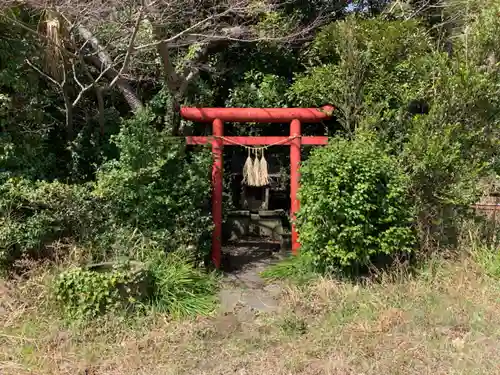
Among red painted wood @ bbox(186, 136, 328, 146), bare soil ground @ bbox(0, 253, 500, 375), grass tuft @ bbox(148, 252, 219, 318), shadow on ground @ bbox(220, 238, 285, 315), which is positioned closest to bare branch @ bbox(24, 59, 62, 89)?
red painted wood @ bbox(186, 136, 328, 146)

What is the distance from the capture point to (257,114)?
7.09 meters

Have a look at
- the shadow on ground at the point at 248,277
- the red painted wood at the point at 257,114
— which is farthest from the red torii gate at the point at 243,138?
the shadow on ground at the point at 248,277

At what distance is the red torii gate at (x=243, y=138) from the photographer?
6.86 meters

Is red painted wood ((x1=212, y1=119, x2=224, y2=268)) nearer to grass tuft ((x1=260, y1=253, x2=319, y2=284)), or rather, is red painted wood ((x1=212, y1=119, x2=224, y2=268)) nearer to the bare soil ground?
grass tuft ((x1=260, y1=253, x2=319, y2=284))

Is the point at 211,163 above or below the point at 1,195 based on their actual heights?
above

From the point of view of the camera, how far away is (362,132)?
658 cm

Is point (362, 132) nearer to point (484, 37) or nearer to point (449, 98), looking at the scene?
point (449, 98)

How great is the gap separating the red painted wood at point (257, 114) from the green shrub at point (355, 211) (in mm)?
1296

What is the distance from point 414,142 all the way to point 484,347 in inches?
107

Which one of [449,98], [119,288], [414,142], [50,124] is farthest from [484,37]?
[50,124]

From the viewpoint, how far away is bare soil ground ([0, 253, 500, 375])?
415 cm

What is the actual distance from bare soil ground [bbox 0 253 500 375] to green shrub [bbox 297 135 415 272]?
385mm

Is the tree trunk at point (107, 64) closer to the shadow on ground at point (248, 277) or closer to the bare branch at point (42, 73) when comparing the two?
the bare branch at point (42, 73)

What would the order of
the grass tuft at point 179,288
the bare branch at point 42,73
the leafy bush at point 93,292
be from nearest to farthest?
the leafy bush at point 93,292 → the grass tuft at point 179,288 → the bare branch at point 42,73
